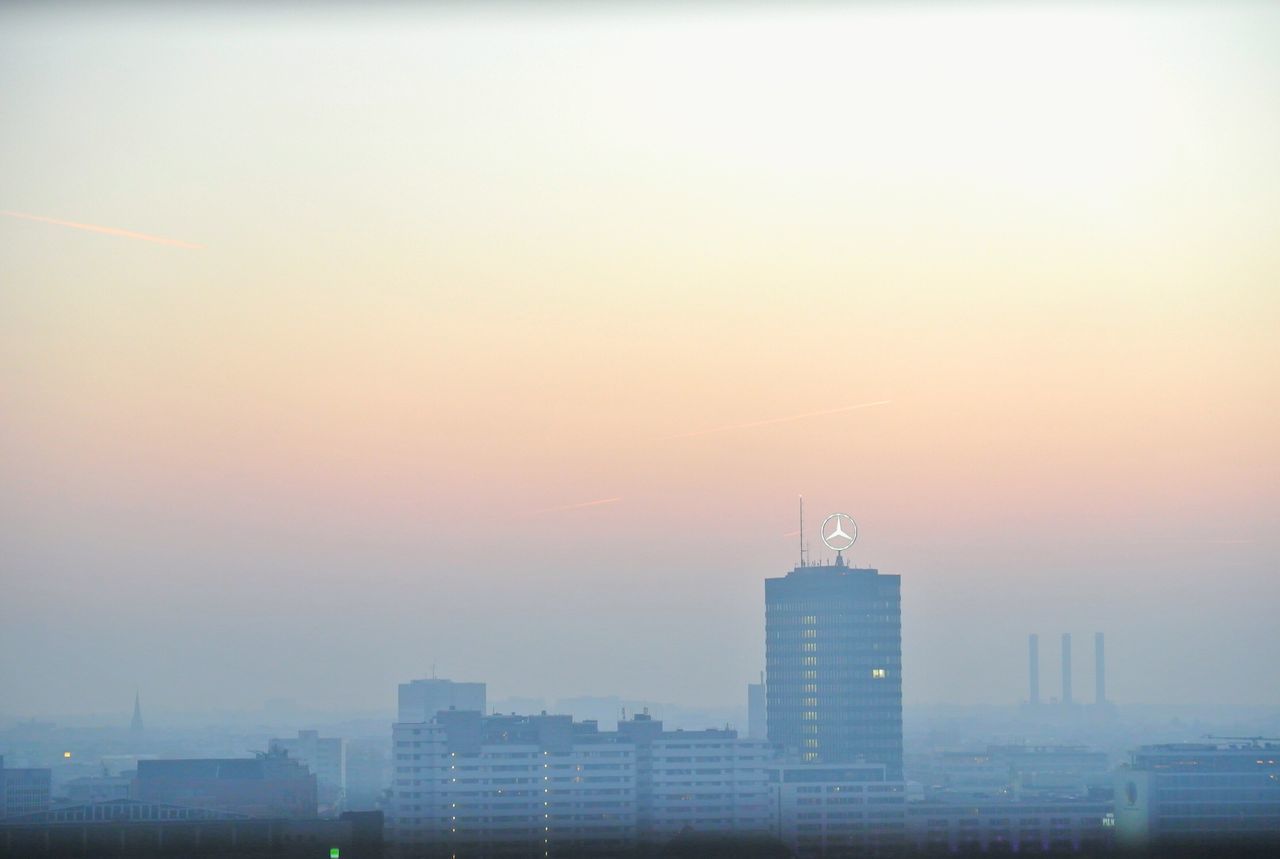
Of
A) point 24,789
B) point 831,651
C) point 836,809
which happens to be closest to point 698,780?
point 836,809

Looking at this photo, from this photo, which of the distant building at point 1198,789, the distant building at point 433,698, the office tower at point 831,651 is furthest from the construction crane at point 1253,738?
the office tower at point 831,651

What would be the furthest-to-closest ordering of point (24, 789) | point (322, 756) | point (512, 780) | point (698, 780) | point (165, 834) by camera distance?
1. point (698, 780)
2. point (512, 780)
3. point (322, 756)
4. point (24, 789)
5. point (165, 834)

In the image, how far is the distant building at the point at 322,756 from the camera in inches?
515

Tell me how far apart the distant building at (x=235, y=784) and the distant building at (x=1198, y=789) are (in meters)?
6.17

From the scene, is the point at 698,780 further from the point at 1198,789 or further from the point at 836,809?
the point at 1198,789

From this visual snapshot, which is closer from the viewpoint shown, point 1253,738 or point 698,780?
point 1253,738

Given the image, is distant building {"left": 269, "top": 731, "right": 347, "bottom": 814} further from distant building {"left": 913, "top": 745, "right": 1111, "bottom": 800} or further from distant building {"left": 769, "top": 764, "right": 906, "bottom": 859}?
distant building {"left": 913, "top": 745, "right": 1111, "bottom": 800}

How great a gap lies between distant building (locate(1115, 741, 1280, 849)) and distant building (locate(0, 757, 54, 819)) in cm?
769

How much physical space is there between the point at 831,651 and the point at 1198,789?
12.6 m

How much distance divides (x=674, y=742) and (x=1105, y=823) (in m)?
4.39

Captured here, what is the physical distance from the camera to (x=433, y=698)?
16.7 meters

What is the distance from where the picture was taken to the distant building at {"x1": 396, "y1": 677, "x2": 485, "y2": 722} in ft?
52.4

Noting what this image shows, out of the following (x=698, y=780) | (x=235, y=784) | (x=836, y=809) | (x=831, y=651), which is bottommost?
(x=836, y=809)

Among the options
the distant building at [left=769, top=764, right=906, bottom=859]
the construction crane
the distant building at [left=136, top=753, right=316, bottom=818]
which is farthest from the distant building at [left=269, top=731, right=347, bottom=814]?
the construction crane
